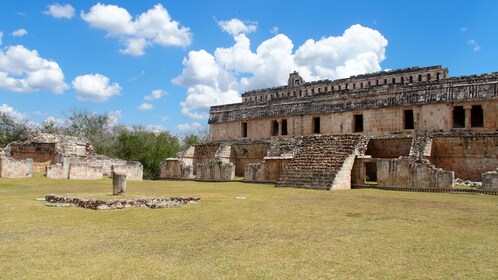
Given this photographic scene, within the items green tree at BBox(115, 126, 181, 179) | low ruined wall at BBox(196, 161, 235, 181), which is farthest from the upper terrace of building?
low ruined wall at BBox(196, 161, 235, 181)

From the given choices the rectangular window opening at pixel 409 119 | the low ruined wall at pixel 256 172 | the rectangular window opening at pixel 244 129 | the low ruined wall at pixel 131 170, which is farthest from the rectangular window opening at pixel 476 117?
the low ruined wall at pixel 131 170

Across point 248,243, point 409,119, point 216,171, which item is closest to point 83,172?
point 216,171

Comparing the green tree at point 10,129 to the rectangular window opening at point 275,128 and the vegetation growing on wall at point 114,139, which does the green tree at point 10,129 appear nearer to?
the vegetation growing on wall at point 114,139

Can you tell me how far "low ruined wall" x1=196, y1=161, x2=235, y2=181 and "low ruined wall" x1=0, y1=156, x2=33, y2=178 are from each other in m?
7.64

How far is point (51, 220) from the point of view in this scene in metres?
7.10

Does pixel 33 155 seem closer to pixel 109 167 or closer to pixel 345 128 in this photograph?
pixel 109 167

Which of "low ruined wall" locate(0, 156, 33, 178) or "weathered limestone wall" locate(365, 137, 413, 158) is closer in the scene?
"low ruined wall" locate(0, 156, 33, 178)

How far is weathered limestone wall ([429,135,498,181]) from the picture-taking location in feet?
53.4

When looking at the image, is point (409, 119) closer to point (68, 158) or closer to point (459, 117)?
point (459, 117)

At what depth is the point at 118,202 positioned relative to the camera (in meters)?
8.86

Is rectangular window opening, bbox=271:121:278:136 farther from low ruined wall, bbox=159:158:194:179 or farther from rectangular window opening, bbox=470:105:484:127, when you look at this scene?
rectangular window opening, bbox=470:105:484:127

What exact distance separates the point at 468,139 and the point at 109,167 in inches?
702

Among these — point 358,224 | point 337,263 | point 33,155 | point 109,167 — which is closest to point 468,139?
point 358,224

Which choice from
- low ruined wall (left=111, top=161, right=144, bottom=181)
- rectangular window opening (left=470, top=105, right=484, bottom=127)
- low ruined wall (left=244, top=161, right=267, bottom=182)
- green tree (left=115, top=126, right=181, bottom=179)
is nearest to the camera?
low ruined wall (left=244, top=161, right=267, bottom=182)
